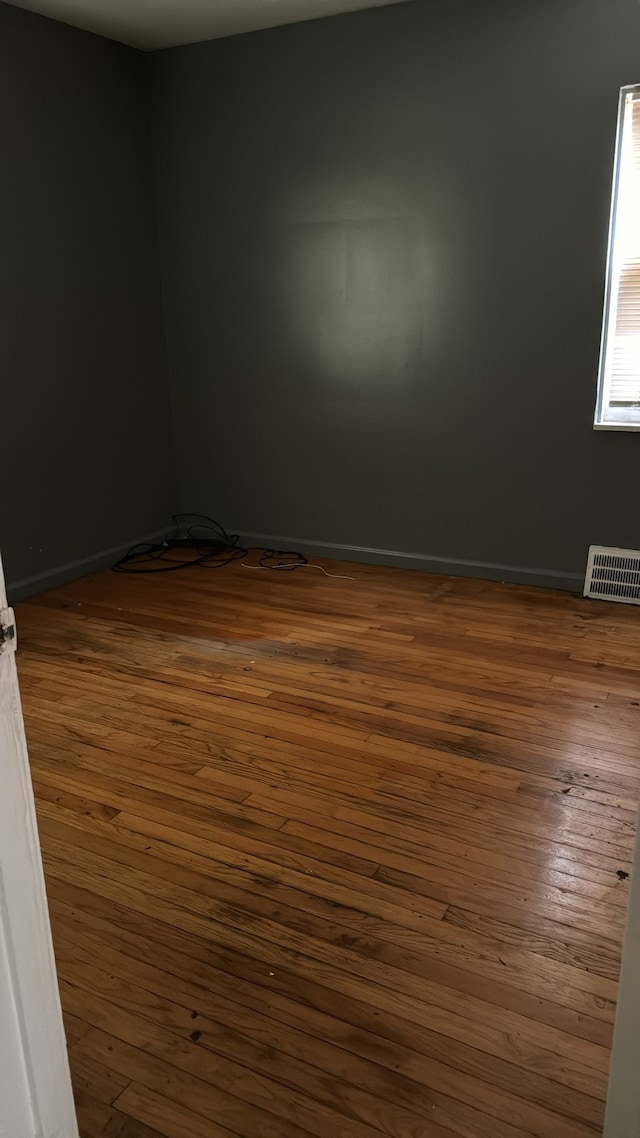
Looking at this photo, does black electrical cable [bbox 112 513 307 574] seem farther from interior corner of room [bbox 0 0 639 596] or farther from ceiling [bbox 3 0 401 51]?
ceiling [bbox 3 0 401 51]

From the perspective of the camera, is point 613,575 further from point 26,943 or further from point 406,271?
point 26,943

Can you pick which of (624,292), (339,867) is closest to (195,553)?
(624,292)

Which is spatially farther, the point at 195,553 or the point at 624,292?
the point at 195,553

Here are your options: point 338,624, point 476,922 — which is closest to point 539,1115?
point 476,922

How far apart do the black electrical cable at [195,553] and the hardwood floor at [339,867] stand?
3.04 ft

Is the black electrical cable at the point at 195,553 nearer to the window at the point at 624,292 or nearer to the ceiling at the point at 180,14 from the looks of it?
the window at the point at 624,292

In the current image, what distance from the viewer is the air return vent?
356 centimetres

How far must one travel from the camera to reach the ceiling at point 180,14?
344 centimetres

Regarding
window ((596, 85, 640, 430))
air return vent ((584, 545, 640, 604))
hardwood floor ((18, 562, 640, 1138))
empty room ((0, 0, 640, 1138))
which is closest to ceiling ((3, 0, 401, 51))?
empty room ((0, 0, 640, 1138))

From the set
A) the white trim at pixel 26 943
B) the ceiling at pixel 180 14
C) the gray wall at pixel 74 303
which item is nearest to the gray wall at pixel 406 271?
the ceiling at pixel 180 14

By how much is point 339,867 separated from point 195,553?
2.88 meters

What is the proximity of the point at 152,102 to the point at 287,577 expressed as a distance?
2.64 m

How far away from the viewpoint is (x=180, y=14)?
3.58m

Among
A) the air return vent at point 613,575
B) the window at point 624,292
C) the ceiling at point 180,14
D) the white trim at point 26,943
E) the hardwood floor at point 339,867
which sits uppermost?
the ceiling at point 180,14
